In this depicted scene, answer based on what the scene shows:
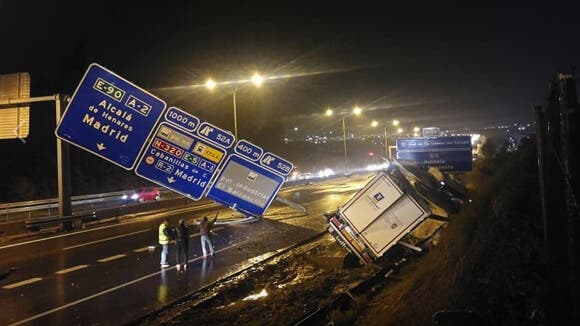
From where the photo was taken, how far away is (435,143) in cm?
→ 2727

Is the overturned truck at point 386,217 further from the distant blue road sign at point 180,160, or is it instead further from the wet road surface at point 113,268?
the distant blue road sign at point 180,160

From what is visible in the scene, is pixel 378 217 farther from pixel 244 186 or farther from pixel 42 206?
pixel 42 206

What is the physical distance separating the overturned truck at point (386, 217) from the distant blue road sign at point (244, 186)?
2128mm

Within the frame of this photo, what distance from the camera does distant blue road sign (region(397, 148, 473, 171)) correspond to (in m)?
26.6

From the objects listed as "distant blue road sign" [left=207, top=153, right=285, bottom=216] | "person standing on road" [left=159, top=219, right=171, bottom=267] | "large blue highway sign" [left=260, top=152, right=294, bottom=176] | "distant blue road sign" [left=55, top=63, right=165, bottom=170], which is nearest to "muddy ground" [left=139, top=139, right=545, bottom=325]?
"distant blue road sign" [left=207, top=153, right=285, bottom=216]

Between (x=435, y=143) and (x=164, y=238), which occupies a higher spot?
(x=435, y=143)

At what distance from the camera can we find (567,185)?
5.59 meters

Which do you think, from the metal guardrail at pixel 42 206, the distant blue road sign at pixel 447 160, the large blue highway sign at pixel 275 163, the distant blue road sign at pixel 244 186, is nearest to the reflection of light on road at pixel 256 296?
the distant blue road sign at pixel 244 186

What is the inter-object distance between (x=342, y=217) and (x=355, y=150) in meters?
111

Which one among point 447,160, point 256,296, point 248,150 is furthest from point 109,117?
point 447,160

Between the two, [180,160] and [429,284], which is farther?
[180,160]

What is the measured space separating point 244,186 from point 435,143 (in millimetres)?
16861

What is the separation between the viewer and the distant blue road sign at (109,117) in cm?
1175

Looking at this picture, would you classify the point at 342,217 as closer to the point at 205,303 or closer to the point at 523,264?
the point at 205,303
